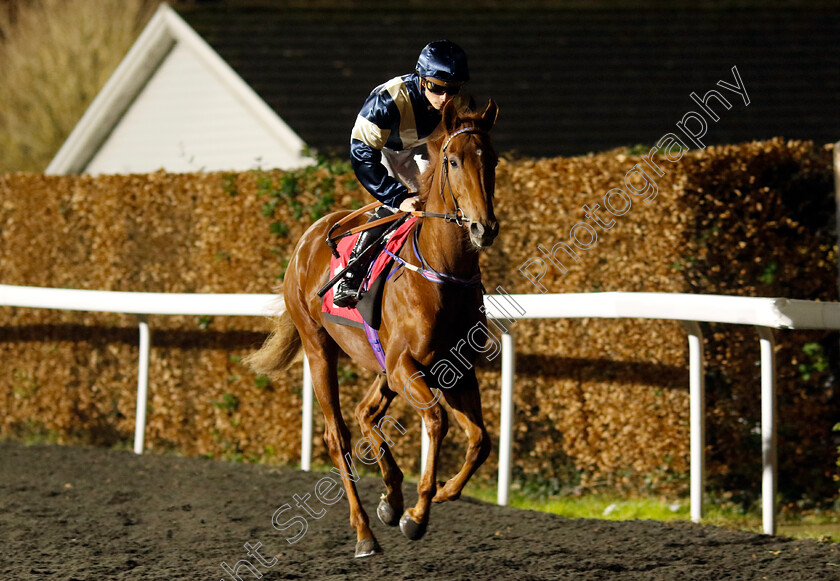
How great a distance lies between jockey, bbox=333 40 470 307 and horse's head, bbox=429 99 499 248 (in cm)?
16

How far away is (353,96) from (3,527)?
32.0ft

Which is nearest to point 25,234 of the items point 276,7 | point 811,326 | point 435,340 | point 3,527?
point 3,527

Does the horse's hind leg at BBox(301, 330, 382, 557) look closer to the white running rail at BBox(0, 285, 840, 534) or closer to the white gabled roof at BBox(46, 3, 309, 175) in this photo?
the white running rail at BBox(0, 285, 840, 534)

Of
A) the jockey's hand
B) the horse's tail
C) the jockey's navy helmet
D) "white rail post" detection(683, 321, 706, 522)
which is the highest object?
the jockey's navy helmet

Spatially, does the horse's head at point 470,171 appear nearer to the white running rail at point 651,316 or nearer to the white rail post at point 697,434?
the white running rail at point 651,316

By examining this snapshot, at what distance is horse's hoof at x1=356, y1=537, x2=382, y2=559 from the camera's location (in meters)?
4.33

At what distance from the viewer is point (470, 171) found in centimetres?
363

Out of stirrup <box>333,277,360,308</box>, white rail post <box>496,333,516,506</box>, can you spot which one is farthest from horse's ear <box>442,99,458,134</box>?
white rail post <box>496,333,516,506</box>

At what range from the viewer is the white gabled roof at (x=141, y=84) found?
44.3ft

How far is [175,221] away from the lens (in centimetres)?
762

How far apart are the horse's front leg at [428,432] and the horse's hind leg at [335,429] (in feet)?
1.59

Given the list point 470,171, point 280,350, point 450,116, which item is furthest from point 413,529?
point 280,350

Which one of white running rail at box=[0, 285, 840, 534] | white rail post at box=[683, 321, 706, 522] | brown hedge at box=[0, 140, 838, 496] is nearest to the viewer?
white running rail at box=[0, 285, 840, 534]

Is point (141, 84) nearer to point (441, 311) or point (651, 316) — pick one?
point (651, 316)
